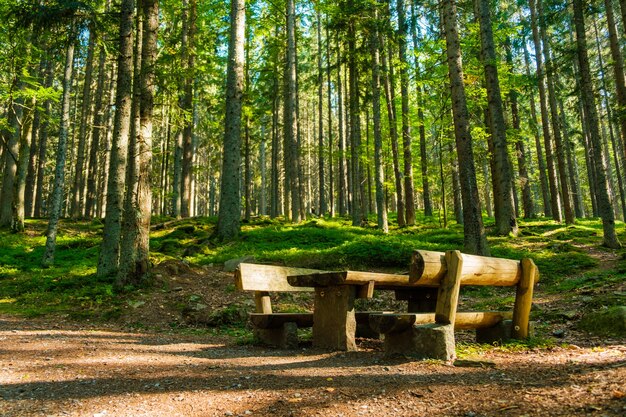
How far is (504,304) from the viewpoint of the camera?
8492 mm

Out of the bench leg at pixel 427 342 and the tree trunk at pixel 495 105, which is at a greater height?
the tree trunk at pixel 495 105

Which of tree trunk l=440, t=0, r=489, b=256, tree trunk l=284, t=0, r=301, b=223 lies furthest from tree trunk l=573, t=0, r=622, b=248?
tree trunk l=284, t=0, r=301, b=223

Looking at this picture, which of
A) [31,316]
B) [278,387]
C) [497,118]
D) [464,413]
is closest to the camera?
[464,413]

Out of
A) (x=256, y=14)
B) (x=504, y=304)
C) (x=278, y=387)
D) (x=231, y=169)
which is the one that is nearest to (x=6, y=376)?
(x=278, y=387)

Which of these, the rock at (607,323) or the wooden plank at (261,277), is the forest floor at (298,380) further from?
the wooden plank at (261,277)

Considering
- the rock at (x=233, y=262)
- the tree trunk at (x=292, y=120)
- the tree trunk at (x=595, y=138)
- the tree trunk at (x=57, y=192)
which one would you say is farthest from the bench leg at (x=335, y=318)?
the tree trunk at (x=292, y=120)

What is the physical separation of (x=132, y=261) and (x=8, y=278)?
5860 millimetres

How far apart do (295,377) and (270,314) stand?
1.93 m

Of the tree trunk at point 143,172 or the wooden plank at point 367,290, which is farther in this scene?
the tree trunk at point 143,172

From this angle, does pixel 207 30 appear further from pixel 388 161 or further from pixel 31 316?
pixel 31 316

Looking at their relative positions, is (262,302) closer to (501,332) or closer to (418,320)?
(418,320)

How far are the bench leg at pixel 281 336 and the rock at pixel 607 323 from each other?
4174 millimetres

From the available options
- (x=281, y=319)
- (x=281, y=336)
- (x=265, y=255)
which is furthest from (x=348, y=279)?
(x=265, y=255)

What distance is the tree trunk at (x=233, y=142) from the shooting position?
14.2m
